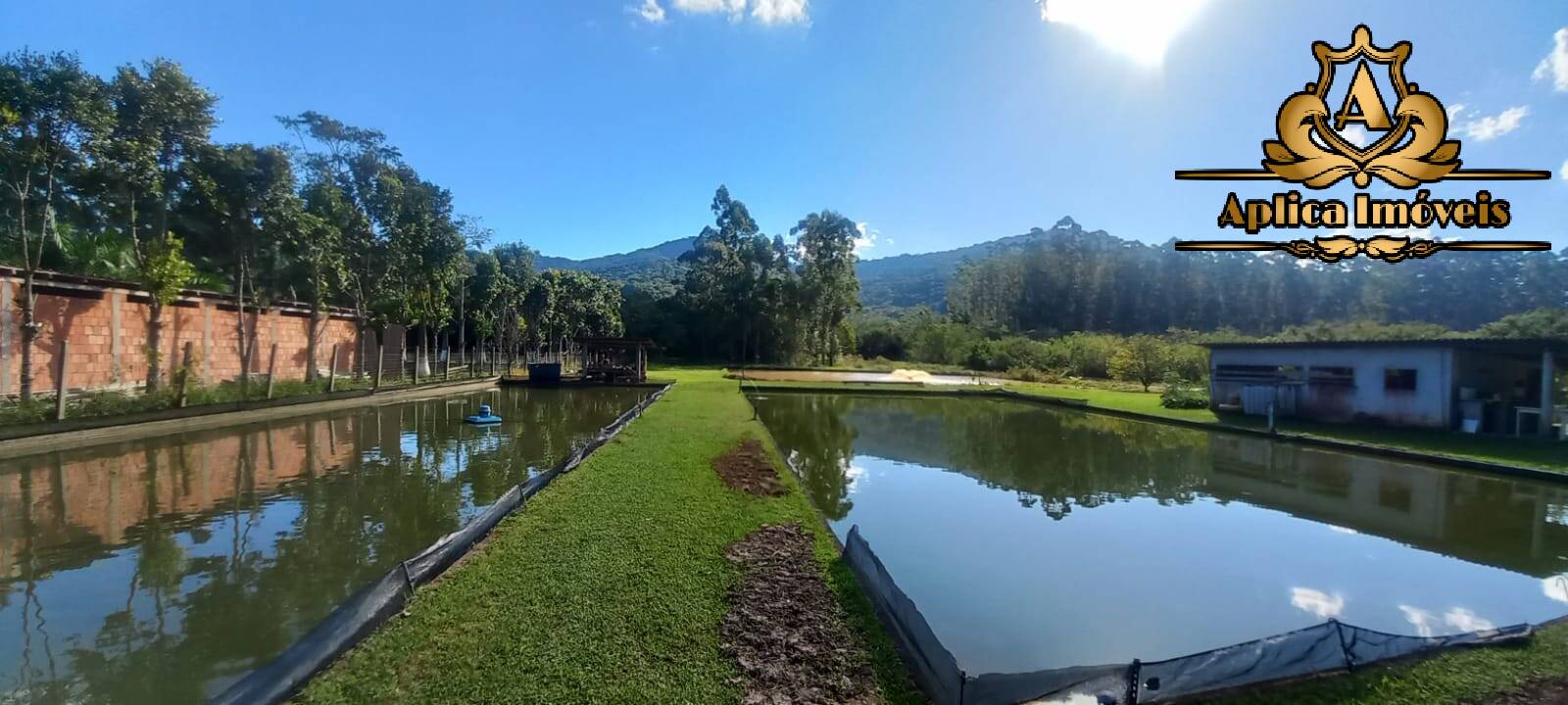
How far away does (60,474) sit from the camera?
974 cm

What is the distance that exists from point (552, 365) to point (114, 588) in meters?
25.4

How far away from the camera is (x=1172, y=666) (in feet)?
11.9

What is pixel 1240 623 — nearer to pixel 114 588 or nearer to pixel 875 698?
pixel 875 698

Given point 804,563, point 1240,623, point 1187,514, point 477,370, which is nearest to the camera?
point 1240,623

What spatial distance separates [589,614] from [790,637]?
144 cm

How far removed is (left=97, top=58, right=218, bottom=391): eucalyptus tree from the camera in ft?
46.3

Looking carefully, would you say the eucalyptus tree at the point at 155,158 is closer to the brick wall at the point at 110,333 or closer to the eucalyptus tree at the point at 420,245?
the brick wall at the point at 110,333

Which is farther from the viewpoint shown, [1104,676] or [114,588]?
[114,588]

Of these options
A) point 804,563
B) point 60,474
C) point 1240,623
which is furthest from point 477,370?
point 1240,623

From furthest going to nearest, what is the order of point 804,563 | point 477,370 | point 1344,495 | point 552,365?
point 477,370 < point 552,365 < point 1344,495 < point 804,563

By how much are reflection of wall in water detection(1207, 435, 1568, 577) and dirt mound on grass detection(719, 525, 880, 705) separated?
7.86 m

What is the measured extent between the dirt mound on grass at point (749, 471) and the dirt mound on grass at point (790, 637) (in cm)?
275

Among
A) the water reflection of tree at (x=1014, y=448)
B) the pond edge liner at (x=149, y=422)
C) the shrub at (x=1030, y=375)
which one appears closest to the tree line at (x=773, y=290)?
the shrub at (x=1030, y=375)

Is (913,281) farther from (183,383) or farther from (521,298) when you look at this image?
(183,383)
